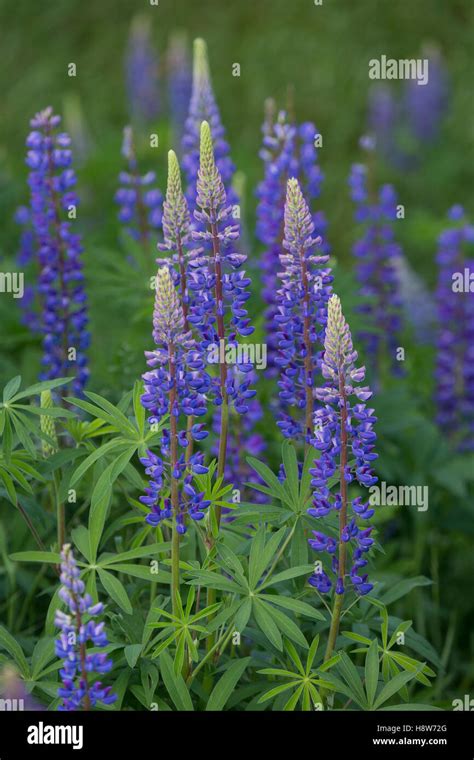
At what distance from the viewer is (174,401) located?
3.25 metres

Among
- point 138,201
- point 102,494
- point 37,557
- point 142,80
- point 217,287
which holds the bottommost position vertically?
point 37,557

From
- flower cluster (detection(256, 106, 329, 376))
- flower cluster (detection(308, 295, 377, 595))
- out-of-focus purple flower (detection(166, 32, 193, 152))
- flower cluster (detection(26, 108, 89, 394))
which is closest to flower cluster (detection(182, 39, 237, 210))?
flower cluster (detection(256, 106, 329, 376))

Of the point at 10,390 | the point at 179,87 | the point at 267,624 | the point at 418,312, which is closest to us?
the point at 267,624

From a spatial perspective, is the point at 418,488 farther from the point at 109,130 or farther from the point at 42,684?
the point at 109,130

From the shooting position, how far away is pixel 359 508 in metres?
3.28

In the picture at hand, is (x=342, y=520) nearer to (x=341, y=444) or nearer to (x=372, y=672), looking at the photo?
(x=341, y=444)

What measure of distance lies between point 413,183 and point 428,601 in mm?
5219

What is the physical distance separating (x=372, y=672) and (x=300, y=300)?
1.16 meters

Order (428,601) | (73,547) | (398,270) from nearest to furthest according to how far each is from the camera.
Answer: (73,547), (428,601), (398,270)

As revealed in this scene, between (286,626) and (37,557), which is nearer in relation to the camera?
(286,626)

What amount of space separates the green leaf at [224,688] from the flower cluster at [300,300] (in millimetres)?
724

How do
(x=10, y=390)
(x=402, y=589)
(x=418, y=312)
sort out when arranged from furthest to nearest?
(x=418, y=312), (x=402, y=589), (x=10, y=390)

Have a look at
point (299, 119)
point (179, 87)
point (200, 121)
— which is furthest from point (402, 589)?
point (299, 119)

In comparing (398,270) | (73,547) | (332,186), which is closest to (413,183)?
(332,186)
